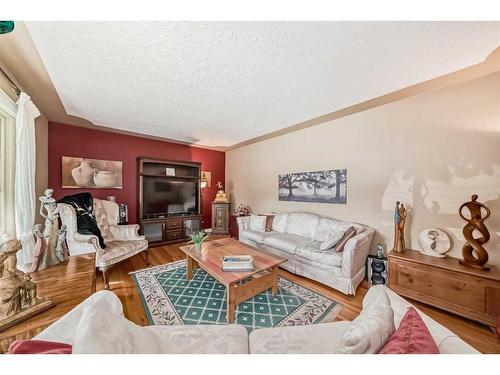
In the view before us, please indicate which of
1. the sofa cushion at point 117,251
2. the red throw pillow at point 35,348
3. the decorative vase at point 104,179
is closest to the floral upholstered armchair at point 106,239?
the sofa cushion at point 117,251

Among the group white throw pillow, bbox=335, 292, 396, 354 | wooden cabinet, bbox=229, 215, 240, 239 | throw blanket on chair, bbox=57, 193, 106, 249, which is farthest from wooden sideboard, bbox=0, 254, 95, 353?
wooden cabinet, bbox=229, 215, 240, 239

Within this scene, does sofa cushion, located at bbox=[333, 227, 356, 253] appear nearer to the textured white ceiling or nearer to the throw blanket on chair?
the textured white ceiling

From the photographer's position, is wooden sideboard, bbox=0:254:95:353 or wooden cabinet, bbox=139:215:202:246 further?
wooden cabinet, bbox=139:215:202:246

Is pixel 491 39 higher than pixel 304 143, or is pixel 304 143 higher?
pixel 491 39

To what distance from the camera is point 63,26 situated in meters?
1.20

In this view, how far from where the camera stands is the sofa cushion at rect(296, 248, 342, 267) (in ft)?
7.32

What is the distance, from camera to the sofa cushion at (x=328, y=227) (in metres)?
2.65

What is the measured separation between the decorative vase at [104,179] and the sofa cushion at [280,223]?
11.2 feet

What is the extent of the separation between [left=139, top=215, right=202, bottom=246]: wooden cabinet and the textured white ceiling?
93.0 inches

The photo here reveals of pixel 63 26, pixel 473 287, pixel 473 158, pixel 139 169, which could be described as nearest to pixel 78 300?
pixel 63 26

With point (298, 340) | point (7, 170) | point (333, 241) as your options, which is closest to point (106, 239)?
point (7, 170)

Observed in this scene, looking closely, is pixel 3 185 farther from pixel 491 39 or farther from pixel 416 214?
pixel 416 214

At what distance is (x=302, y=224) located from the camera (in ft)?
10.5
